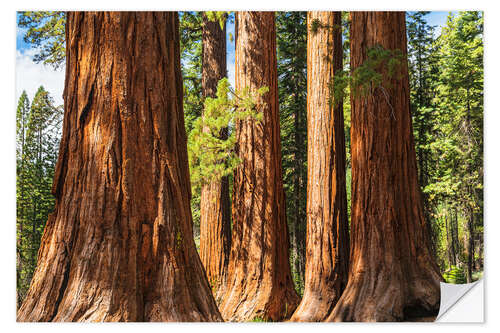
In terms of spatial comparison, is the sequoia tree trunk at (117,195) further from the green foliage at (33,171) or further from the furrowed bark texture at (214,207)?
the furrowed bark texture at (214,207)

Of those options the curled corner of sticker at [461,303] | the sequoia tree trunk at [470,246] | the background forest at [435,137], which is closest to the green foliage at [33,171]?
the background forest at [435,137]

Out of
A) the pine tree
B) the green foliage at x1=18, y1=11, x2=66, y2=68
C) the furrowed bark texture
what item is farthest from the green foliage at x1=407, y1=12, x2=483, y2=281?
Result: the green foliage at x1=18, y1=11, x2=66, y2=68

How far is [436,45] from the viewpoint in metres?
5.11

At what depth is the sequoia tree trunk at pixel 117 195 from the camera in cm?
344

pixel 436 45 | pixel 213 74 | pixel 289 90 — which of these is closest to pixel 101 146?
pixel 436 45

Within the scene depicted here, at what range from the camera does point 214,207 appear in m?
7.27

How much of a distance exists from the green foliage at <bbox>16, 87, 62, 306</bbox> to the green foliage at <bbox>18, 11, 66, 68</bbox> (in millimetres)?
428

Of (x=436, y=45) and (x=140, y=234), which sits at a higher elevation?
(x=436, y=45)

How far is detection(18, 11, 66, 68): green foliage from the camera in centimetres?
479

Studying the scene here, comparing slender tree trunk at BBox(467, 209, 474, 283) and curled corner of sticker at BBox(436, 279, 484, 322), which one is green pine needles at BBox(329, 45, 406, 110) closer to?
slender tree trunk at BBox(467, 209, 474, 283)

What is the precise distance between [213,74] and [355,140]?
331 cm

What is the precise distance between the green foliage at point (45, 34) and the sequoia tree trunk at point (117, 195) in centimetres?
134

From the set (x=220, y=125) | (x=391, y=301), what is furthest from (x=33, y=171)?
(x=391, y=301)
